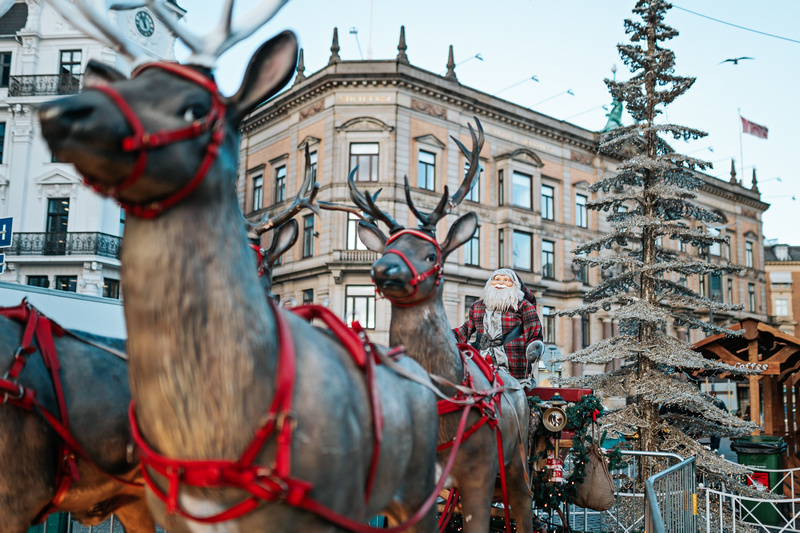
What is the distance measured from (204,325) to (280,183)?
3025 cm

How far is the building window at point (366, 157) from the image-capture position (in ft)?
92.8

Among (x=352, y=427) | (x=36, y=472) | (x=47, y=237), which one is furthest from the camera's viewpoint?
(x=47, y=237)

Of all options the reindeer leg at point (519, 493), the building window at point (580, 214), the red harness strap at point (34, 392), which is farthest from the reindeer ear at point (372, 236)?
the building window at point (580, 214)

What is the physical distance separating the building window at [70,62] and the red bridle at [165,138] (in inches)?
1093

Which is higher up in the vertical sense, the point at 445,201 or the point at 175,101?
the point at 445,201

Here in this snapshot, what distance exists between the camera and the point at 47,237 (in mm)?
24781

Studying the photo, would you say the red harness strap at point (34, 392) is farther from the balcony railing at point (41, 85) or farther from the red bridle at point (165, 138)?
the balcony railing at point (41, 85)

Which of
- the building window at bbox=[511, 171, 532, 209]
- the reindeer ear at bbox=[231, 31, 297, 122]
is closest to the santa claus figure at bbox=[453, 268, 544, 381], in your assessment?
the reindeer ear at bbox=[231, 31, 297, 122]

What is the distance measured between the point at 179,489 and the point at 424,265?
249cm

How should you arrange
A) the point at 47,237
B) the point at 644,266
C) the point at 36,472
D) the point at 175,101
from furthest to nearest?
the point at 47,237 < the point at 644,266 < the point at 36,472 < the point at 175,101

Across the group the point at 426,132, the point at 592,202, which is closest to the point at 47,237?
the point at 426,132

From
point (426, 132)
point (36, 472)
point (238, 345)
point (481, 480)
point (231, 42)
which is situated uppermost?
point (426, 132)

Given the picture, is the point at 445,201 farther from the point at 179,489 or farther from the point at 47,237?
the point at 47,237

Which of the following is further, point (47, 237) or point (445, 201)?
point (47, 237)
